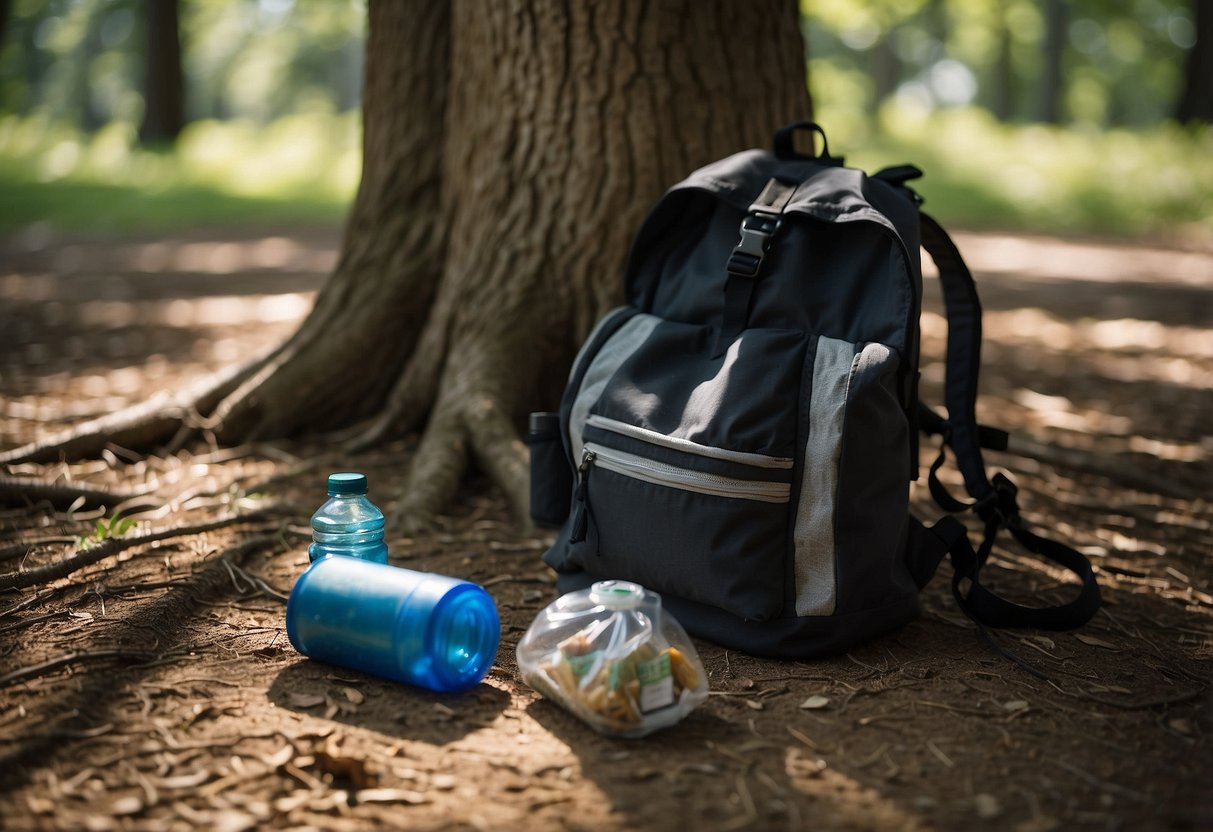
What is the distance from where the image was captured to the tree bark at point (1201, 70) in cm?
1756

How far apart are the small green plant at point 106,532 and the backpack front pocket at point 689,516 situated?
4.61ft

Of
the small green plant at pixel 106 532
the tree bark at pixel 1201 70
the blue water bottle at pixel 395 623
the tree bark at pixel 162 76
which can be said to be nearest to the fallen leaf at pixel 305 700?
the blue water bottle at pixel 395 623

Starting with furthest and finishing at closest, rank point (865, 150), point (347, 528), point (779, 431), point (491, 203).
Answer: point (865, 150)
point (491, 203)
point (347, 528)
point (779, 431)

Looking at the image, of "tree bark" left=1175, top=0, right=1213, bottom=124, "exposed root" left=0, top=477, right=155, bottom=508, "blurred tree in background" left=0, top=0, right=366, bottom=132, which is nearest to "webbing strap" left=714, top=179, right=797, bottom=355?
"exposed root" left=0, top=477, right=155, bottom=508

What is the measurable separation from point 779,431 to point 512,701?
0.85 m

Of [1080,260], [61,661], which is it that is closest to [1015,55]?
[1080,260]

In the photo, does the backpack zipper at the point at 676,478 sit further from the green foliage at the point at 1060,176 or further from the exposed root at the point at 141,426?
the green foliage at the point at 1060,176

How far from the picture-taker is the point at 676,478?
2.40m

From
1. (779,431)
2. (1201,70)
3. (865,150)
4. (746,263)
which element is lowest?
(779,431)

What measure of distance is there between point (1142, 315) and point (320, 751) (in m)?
7.64

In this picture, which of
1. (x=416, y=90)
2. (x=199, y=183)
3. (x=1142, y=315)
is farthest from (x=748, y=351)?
(x=199, y=183)

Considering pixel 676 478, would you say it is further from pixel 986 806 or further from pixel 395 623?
pixel 986 806

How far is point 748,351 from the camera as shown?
8.03 feet

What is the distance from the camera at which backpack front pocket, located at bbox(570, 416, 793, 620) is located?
7.62ft
